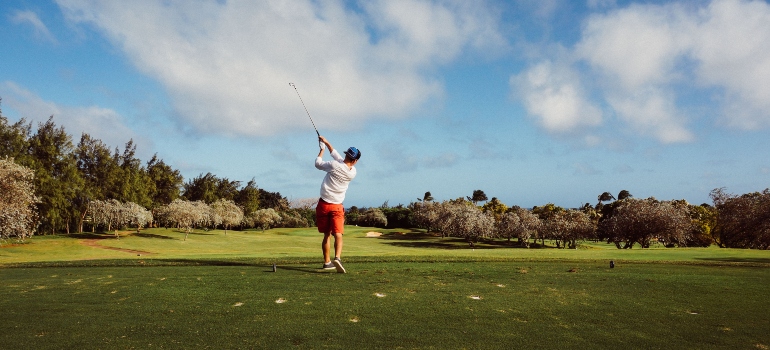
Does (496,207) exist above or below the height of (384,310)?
above

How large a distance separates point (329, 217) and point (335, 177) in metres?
0.99

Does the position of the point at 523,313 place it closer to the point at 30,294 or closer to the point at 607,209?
the point at 30,294

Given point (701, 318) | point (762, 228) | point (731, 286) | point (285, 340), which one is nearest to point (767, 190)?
point (762, 228)

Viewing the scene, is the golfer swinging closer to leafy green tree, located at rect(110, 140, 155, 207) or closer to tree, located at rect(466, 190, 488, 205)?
leafy green tree, located at rect(110, 140, 155, 207)

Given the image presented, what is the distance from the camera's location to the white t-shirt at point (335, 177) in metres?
10.4

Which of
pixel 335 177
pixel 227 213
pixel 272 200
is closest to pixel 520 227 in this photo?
pixel 227 213

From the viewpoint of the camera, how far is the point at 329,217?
10500mm

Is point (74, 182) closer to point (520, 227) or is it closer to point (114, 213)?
point (114, 213)

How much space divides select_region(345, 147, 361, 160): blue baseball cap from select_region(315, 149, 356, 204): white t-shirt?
207 mm

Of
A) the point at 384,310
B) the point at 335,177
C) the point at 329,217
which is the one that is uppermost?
the point at 335,177

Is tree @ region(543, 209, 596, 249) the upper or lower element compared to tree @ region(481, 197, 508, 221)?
lower

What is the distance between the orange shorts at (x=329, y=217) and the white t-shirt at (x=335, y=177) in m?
0.15

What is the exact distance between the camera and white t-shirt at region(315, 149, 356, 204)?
10383 mm

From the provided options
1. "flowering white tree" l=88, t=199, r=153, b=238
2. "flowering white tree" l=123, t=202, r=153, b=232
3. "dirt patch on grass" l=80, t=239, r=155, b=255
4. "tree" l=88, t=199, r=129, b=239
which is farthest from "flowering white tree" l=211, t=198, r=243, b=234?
"dirt patch on grass" l=80, t=239, r=155, b=255
